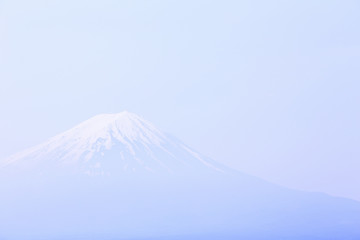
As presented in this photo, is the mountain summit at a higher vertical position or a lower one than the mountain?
higher

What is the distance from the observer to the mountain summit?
1416 cm

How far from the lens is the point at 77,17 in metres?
14.2

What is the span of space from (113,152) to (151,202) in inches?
22.4

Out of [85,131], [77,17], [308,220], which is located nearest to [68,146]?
[85,131]

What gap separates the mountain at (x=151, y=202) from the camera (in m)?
14.1

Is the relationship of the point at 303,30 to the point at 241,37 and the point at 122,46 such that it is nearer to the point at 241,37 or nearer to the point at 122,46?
the point at 241,37

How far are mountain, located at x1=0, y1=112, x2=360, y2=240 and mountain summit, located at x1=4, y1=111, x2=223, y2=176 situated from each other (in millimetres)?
11

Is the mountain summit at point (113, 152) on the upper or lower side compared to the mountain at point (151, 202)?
upper

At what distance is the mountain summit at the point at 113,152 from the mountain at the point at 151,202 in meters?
0.01

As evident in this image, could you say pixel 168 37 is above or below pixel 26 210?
above

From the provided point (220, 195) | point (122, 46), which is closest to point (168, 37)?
point (122, 46)

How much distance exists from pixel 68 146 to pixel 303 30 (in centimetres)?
218

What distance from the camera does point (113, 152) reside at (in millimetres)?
14367

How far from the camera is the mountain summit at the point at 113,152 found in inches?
558
